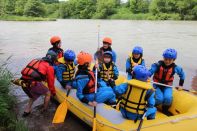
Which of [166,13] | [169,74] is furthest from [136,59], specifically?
[166,13]

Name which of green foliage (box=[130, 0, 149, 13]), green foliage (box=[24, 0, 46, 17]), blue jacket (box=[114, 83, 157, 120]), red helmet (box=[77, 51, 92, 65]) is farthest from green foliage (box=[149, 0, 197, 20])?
blue jacket (box=[114, 83, 157, 120])

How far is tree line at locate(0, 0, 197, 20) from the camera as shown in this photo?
33.3 metres

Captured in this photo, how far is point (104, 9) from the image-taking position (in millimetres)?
40250

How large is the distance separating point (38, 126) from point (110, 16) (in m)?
37.2

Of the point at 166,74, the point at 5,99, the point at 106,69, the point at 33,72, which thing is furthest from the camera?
the point at 106,69

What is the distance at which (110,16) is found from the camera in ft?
135

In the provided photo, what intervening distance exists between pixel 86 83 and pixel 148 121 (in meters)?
1.02

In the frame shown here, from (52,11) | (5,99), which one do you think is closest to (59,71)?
Result: (5,99)

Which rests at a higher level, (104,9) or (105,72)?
(104,9)

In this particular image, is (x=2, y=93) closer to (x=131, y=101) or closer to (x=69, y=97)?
(x=69, y=97)

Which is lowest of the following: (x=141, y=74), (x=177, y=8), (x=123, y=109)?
(x=123, y=109)

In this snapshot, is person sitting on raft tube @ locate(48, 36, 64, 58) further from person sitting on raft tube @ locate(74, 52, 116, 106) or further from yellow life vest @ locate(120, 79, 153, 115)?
yellow life vest @ locate(120, 79, 153, 115)

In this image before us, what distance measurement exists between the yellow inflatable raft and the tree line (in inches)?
1134

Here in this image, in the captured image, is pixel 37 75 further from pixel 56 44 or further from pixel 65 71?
pixel 56 44
